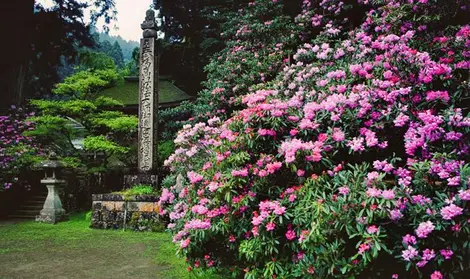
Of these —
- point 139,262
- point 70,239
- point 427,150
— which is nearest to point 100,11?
point 70,239

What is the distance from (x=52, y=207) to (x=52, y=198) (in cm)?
23

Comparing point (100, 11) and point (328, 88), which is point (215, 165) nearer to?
point (328, 88)

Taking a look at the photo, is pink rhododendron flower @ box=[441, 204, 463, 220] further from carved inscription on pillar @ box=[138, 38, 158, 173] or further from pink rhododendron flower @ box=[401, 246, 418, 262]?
carved inscription on pillar @ box=[138, 38, 158, 173]

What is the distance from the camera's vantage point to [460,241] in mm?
2607

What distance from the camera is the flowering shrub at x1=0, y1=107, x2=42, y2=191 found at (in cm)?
919

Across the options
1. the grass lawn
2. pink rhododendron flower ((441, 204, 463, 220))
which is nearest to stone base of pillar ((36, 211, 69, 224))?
the grass lawn

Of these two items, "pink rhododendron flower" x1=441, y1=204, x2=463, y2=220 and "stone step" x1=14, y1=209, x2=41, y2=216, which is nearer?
"pink rhododendron flower" x1=441, y1=204, x2=463, y2=220

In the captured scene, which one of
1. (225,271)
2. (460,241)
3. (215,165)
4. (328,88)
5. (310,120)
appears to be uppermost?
(328,88)

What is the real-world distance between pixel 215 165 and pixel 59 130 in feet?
26.4

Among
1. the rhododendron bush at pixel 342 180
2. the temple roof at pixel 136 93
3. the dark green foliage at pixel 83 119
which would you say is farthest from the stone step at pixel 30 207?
the rhododendron bush at pixel 342 180

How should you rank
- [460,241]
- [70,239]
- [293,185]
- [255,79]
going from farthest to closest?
[255,79] < [70,239] < [293,185] < [460,241]

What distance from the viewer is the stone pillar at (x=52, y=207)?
8.29m

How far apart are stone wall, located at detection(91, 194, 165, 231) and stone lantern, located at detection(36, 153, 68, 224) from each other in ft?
4.84

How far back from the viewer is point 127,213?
287 inches
